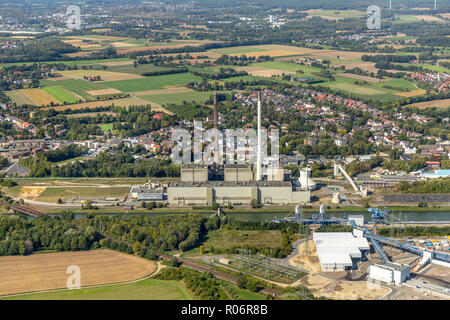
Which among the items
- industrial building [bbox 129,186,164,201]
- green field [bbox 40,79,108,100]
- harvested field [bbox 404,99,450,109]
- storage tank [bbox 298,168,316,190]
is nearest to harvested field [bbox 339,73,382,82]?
harvested field [bbox 404,99,450,109]

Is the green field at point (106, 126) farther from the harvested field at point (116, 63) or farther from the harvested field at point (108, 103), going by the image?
the harvested field at point (116, 63)

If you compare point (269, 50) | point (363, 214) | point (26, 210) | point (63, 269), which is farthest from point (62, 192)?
point (269, 50)

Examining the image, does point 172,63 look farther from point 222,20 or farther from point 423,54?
point 222,20

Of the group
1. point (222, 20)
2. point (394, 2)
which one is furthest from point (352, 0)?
point (222, 20)

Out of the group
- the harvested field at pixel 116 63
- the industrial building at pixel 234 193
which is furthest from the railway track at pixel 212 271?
the harvested field at pixel 116 63

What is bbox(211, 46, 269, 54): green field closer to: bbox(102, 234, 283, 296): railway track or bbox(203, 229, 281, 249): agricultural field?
bbox(203, 229, 281, 249): agricultural field

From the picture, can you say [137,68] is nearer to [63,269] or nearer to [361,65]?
[361,65]
